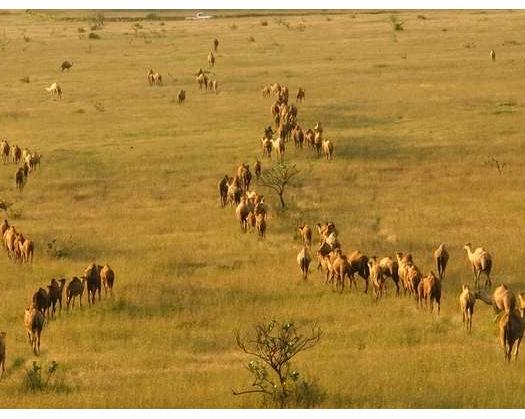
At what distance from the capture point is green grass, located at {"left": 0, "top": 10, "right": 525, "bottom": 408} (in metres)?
11.5

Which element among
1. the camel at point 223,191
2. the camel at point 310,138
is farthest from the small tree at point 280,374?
the camel at point 310,138

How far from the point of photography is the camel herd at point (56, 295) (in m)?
12.4

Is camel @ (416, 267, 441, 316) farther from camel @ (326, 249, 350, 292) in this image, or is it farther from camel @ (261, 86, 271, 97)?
camel @ (261, 86, 271, 97)

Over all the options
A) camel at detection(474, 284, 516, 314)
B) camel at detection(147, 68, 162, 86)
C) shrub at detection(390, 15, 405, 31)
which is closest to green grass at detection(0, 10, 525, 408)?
camel at detection(474, 284, 516, 314)

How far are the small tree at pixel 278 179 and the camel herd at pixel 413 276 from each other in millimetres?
4119

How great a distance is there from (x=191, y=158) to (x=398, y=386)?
50.5 ft

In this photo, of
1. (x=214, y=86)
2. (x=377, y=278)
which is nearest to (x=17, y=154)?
(x=377, y=278)

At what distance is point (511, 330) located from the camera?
450 inches

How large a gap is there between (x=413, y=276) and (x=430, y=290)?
0.52m

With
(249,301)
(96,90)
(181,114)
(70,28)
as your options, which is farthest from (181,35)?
(249,301)

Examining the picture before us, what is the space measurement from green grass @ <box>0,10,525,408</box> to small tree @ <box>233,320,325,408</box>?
0.23 meters

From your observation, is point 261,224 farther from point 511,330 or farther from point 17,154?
point 17,154

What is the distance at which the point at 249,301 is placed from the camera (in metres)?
14.4

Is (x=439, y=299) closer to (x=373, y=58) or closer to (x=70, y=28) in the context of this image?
(x=373, y=58)
